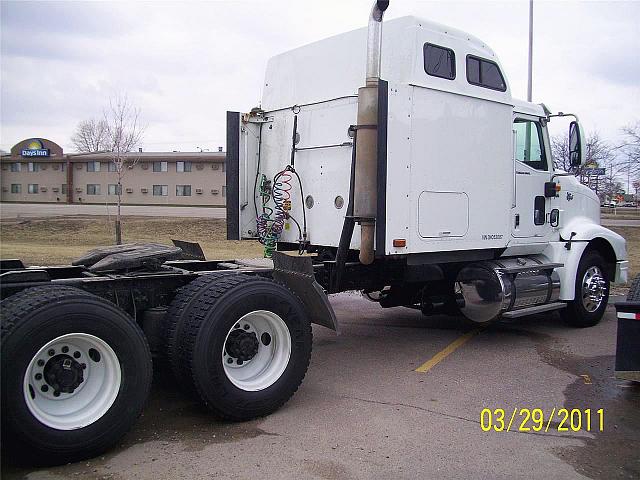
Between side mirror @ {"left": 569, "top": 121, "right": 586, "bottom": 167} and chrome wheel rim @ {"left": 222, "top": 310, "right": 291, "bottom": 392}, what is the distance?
16.9 ft

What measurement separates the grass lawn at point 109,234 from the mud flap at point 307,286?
11571 mm

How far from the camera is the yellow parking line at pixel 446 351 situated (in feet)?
21.1

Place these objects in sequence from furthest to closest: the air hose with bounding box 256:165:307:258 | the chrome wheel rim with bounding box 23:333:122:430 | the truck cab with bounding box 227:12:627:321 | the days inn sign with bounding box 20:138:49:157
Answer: the days inn sign with bounding box 20:138:49:157, the air hose with bounding box 256:165:307:258, the truck cab with bounding box 227:12:627:321, the chrome wheel rim with bounding box 23:333:122:430

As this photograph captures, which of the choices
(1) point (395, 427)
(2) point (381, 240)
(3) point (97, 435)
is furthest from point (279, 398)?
(2) point (381, 240)

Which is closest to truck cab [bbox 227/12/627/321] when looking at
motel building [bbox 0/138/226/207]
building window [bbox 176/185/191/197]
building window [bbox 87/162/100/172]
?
motel building [bbox 0/138/226/207]

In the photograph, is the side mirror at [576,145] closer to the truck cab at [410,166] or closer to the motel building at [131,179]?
the truck cab at [410,166]

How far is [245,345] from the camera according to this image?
4.79m

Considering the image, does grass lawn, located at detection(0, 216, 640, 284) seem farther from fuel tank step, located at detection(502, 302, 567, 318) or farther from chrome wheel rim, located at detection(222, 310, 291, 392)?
chrome wheel rim, located at detection(222, 310, 291, 392)

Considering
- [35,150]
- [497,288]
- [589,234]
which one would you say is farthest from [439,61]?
[35,150]

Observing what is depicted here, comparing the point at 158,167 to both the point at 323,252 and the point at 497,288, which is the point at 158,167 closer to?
the point at 323,252

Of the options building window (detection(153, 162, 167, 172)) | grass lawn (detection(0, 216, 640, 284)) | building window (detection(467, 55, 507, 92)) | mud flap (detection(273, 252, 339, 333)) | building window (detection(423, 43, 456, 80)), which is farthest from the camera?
building window (detection(153, 162, 167, 172))

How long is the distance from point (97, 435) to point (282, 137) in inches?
162

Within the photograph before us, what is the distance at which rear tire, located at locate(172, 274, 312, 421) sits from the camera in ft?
14.7

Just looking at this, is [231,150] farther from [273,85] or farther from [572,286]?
[572,286]
